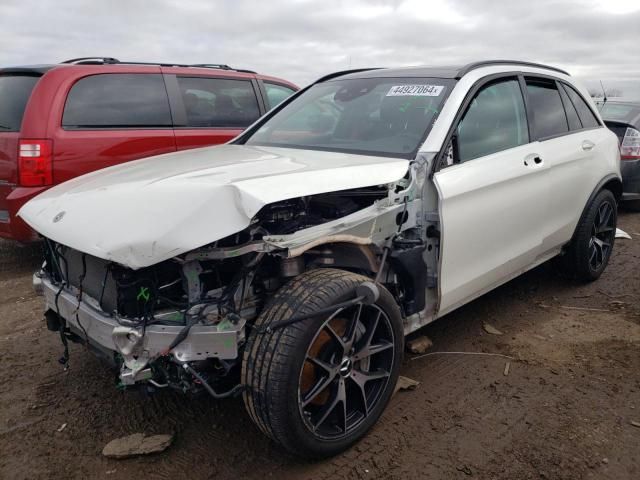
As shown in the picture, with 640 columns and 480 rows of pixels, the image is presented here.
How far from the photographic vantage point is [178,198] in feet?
7.37

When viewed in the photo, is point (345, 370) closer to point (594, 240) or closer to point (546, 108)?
point (546, 108)

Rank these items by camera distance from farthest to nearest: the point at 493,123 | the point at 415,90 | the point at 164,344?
the point at 493,123, the point at 415,90, the point at 164,344

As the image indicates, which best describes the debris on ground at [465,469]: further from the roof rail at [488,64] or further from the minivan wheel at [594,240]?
the minivan wheel at [594,240]

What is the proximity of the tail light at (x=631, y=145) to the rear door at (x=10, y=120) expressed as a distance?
23.4ft

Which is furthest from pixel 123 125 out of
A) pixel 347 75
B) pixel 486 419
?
pixel 486 419

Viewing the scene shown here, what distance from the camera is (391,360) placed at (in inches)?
105

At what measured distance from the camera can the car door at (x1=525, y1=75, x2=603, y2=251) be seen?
3.89 meters

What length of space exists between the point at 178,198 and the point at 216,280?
398mm

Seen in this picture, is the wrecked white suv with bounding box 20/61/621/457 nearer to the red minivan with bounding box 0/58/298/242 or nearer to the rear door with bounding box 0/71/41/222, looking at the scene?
the red minivan with bounding box 0/58/298/242

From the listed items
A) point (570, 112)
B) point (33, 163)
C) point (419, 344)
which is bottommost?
point (419, 344)

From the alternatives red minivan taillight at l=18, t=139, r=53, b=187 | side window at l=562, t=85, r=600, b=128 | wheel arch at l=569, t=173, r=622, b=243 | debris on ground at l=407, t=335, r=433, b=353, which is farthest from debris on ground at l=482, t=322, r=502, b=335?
red minivan taillight at l=18, t=139, r=53, b=187

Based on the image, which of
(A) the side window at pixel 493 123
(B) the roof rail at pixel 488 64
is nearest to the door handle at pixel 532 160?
(A) the side window at pixel 493 123

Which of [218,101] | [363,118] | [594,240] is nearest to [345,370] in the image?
[363,118]

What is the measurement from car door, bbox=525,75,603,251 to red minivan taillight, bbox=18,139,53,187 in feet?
12.9
